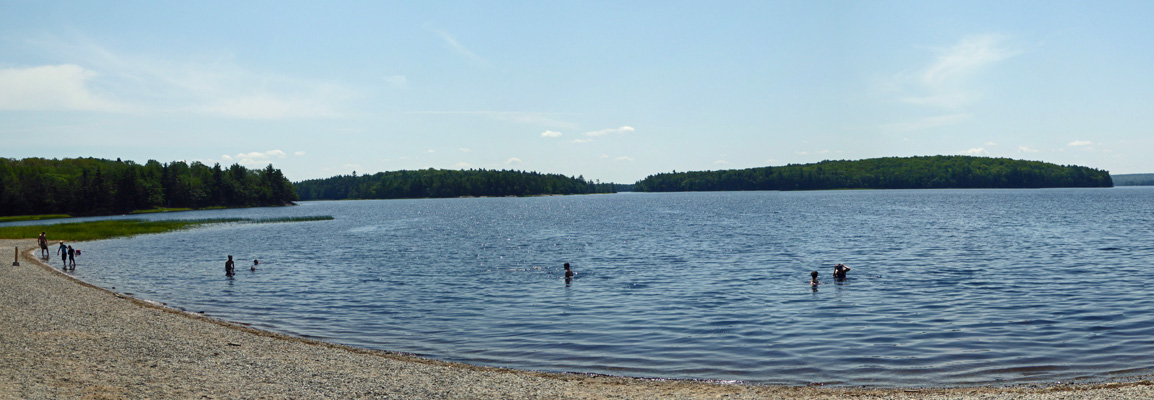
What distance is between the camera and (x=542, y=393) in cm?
1703

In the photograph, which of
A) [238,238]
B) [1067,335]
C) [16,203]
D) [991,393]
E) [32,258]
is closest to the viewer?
[991,393]

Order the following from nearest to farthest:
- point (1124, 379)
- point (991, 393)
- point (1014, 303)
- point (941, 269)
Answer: point (991, 393)
point (1124, 379)
point (1014, 303)
point (941, 269)

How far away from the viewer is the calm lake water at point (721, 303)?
21391 millimetres

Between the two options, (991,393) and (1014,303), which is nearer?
(991,393)

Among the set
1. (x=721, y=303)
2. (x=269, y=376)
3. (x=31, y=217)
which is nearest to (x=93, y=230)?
(x=31, y=217)

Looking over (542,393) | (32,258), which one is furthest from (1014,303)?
(32,258)

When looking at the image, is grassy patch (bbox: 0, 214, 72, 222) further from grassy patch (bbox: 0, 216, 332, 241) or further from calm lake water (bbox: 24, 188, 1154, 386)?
calm lake water (bbox: 24, 188, 1154, 386)

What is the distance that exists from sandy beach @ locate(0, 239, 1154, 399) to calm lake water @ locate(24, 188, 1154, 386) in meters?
1.82

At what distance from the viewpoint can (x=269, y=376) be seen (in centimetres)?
1808

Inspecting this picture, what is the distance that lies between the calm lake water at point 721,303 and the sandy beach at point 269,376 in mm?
1821

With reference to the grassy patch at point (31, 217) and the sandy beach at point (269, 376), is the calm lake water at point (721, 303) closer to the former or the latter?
the sandy beach at point (269, 376)

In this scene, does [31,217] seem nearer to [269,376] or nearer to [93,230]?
[93,230]

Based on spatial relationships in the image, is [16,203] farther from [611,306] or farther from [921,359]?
[921,359]

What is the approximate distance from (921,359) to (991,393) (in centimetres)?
488
